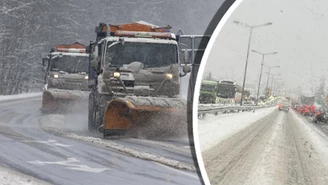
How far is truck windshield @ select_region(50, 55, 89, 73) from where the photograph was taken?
1783cm

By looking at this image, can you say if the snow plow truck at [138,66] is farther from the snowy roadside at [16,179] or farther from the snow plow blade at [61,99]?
the snow plow blade at [61,99]

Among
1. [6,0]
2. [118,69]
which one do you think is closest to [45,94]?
[118,69]

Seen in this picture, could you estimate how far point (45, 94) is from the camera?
17953mm

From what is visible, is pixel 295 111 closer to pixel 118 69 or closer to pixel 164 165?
pixel 164 165

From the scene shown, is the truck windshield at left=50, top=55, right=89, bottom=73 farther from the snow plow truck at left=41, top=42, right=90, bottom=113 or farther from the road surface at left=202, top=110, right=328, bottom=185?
the road surface at left=202, top=110, right=328, bottom=185

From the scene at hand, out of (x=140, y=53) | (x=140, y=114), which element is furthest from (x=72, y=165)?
(x=140, y=53)

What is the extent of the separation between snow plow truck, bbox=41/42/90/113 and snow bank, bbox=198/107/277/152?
15.3 m

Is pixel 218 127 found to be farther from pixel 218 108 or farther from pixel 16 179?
pixel 16 179

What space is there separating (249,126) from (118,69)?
9.20m

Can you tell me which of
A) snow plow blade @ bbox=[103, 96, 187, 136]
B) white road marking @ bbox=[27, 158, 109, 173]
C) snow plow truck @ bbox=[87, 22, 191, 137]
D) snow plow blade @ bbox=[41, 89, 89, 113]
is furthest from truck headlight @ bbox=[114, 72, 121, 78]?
snow plow blade @ bbox=[41, 89, 89, 113]

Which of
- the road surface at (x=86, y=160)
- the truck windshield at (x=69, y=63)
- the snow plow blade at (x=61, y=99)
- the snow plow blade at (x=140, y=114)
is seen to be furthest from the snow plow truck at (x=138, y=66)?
the truck windshield at (x=69, y=63)

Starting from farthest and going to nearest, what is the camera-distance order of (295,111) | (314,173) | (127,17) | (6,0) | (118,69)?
1. (127,17)
2. (6,0)
3. (118,69)
4. (295,111)
5. (314,173)

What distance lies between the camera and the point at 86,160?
7078 millimetres

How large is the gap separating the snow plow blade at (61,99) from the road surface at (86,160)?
6338 mm
